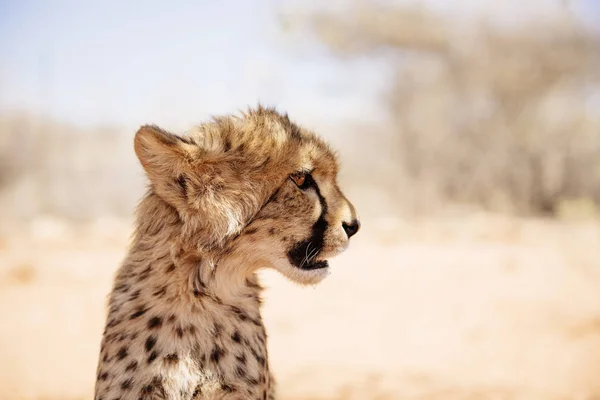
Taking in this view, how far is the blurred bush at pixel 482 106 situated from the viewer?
43.7 feet

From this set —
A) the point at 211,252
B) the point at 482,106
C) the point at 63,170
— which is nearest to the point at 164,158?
the point at 211,252

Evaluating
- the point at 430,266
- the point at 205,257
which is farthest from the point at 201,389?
the point at 430,266

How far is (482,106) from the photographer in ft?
49.3

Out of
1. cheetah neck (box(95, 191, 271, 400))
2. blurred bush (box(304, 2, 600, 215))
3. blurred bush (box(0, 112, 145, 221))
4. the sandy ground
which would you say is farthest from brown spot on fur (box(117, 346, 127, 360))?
blurred bush (box(0, 112, 145, 221))

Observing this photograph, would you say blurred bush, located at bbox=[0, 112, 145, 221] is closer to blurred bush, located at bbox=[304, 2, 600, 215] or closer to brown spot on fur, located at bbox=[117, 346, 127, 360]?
blurred bush, located at bbox=[304, 2, 600, 215]

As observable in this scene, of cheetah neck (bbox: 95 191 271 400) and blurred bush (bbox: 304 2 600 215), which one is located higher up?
blurred bush (bbox: 304 2 600 215)

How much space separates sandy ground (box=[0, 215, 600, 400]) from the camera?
4320mm

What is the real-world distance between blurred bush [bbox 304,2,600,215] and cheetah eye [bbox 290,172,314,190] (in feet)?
37.3

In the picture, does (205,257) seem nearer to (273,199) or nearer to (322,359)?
(273,199)

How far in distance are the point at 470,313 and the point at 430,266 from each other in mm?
1148

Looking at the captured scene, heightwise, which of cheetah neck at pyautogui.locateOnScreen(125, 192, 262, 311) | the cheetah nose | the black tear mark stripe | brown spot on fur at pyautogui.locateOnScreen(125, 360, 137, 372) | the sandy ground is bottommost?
brown spot on fur at pyautogui.locateOnScreen(125, 360, 137, 372)

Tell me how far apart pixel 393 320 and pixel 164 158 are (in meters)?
3.87

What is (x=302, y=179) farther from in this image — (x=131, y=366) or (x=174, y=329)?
(x=131, y=366)

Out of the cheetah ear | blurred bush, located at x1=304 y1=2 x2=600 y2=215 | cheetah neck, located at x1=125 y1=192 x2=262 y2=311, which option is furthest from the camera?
blurred bush, located at x1=304 y1=2 x2=600 y2=215
